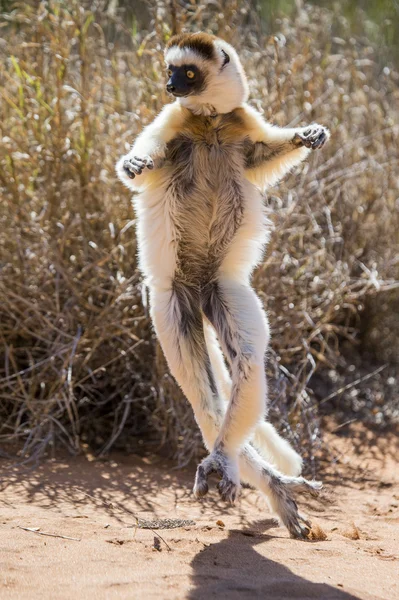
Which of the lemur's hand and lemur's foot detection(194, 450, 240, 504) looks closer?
lemur's foot detection(194, 450, 240, 504)

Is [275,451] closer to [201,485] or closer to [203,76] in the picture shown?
[201,485]

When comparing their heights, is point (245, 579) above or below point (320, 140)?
below

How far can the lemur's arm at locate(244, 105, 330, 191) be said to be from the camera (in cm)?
383

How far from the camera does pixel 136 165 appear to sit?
3.39 metres

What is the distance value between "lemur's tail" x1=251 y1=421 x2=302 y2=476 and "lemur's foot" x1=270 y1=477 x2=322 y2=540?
0.23 m

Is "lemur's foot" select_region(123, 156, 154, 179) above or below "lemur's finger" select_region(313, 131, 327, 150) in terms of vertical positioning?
below

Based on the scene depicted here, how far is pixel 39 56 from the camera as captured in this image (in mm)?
5305

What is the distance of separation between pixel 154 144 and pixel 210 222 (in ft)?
1.49

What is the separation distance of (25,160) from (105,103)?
0.81 meters

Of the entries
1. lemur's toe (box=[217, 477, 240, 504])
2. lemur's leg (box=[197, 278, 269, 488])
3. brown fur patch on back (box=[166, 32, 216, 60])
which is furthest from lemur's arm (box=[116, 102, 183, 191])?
lemur's toe (box=[217, 477, 240, 504])

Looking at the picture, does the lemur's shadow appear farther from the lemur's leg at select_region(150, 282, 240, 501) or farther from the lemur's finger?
the lemur's finger

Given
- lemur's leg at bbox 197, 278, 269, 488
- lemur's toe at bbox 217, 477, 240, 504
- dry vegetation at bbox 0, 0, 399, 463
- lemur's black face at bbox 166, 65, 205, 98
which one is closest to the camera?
lemur's toe at bbox 217, 477, 240, 504

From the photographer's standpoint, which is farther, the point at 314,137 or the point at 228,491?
the point at 314,137

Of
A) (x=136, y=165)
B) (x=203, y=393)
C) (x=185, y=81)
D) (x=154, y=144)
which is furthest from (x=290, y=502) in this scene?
(x=185, y=81)
